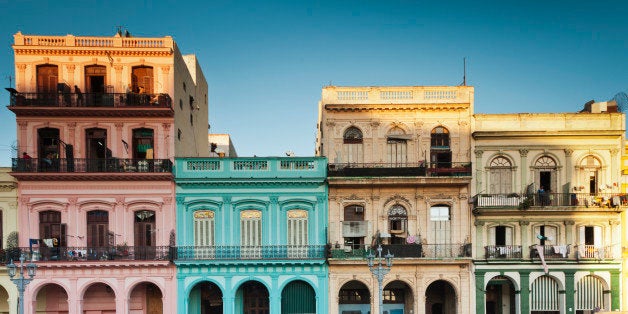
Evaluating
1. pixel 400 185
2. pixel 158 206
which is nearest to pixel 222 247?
pixel 158 206

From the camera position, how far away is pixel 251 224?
2544 cm

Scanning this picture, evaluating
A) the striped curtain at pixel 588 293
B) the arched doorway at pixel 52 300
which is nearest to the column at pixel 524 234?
the striped curtain at pixel 588 293

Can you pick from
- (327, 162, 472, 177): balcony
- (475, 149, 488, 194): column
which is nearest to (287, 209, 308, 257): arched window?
(327, 162, 472, 177): balcony

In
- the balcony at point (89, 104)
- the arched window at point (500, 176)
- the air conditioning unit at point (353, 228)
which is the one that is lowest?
the air conditioning unit at point (353, 228)

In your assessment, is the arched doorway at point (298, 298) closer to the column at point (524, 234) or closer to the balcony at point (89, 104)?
the balcony at point (89, 104)

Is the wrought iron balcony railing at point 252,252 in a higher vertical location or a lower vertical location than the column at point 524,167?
lower

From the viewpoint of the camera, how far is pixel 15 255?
2398cm

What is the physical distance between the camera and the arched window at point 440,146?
86.0 feet

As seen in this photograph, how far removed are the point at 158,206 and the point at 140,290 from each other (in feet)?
16.0

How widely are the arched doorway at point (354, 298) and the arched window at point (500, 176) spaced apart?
9.44 meters

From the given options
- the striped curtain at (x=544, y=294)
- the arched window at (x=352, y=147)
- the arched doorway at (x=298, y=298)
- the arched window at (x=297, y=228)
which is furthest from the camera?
the arched window at (x=352, y=147)

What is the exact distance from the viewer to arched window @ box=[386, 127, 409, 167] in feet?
86.4

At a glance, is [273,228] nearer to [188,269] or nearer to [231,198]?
[231,198]

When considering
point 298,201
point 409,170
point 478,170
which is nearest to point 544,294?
point 478,170
